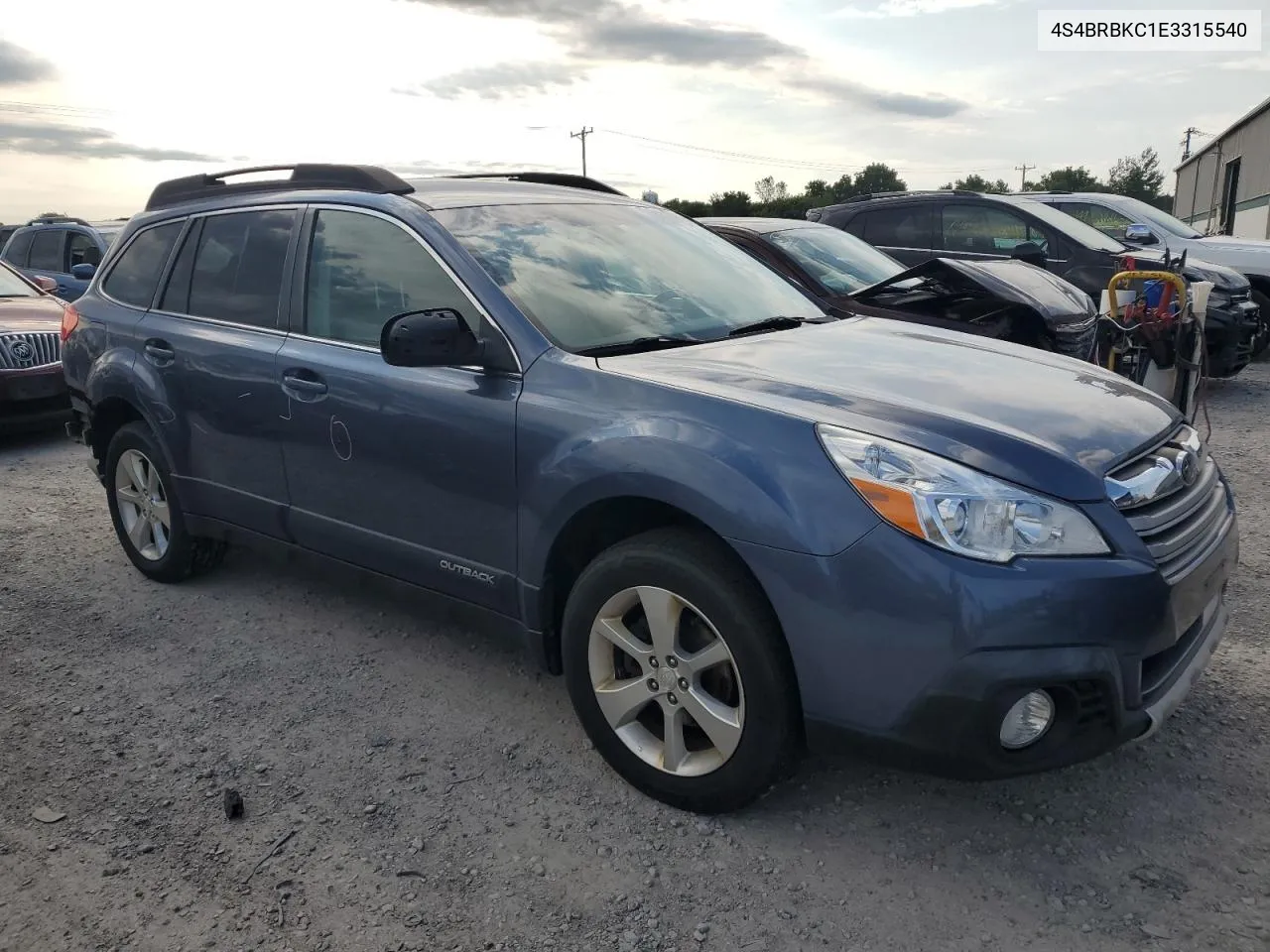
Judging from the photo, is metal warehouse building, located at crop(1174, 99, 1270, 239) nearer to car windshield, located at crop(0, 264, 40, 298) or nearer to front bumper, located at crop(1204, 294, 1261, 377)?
front bumper, located at crop(1204, 294, 1261, 377)

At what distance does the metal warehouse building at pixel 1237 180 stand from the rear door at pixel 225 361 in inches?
1295

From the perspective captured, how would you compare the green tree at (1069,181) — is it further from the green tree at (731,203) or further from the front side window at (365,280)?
the front side window at (365,280)

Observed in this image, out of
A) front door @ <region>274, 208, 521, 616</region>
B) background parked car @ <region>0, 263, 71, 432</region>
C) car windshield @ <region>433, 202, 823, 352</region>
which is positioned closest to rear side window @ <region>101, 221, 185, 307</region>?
front door @ <region>274, 208, 521, 616</region>

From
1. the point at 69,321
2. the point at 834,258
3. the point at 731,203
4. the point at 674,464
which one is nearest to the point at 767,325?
the point at 674,464

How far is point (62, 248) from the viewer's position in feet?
38.3

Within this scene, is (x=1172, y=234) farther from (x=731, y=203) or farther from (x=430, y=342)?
(x=731, y=203)

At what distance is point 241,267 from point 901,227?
23.3 ft

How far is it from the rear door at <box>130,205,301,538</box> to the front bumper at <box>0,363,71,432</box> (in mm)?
3926

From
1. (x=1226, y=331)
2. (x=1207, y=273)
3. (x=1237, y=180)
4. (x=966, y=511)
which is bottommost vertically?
(x=1226, y=331)

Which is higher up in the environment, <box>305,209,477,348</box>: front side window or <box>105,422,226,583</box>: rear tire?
<box>305,209,477,348</box>: front side window

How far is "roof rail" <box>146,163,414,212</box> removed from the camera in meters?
3.74

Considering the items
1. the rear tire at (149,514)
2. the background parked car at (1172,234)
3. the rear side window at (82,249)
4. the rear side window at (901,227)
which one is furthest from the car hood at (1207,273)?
the rear side window at (82,249)

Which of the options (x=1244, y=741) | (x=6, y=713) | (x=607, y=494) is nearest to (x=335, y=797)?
(x=607, y=494)

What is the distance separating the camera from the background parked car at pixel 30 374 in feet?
25.2
